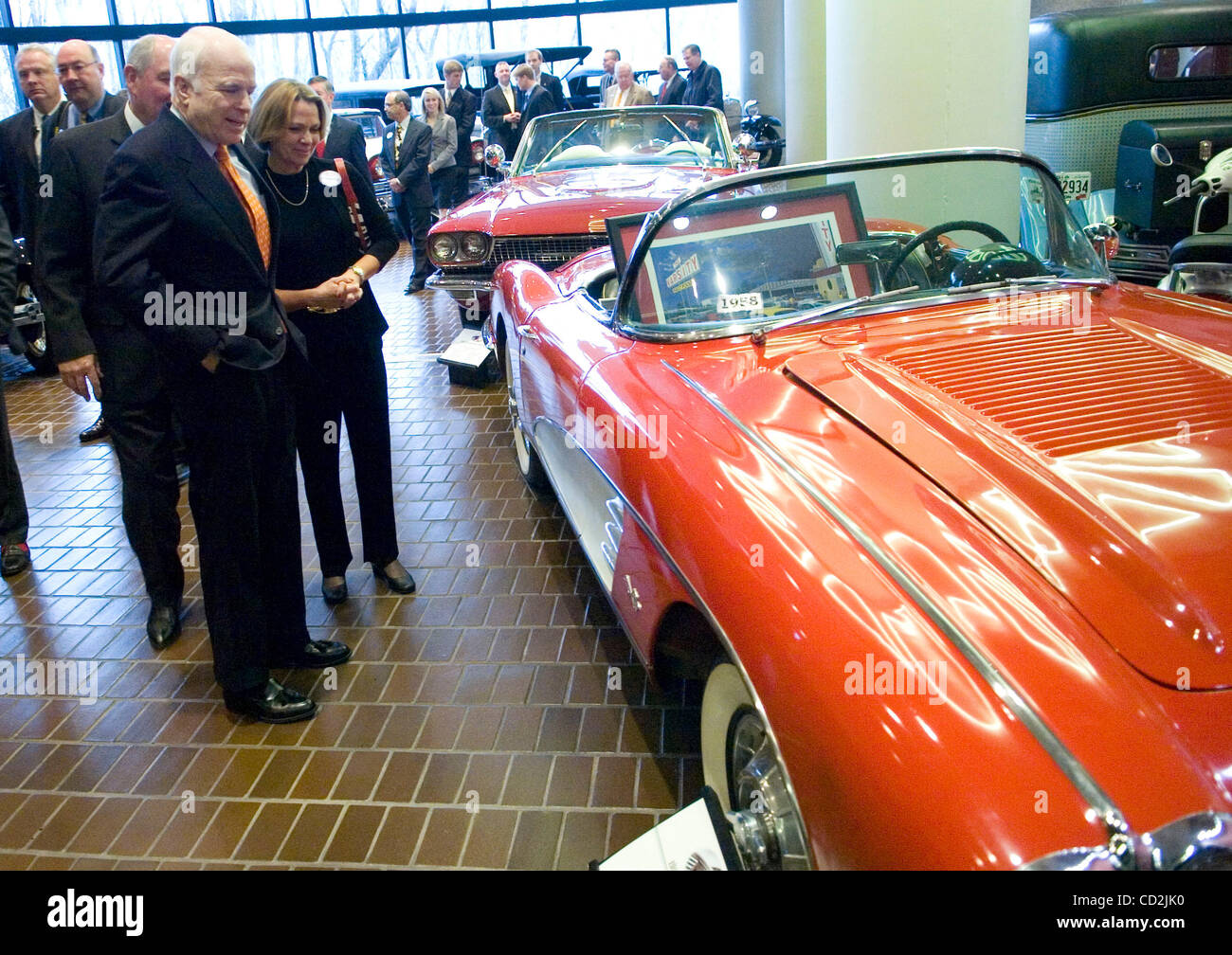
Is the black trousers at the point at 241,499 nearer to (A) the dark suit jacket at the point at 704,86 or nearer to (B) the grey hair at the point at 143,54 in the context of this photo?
(B) the grey hair at the point at 143,54

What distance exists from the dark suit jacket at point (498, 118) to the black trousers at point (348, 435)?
845cm

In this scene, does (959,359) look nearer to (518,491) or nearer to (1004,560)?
(1004,560)

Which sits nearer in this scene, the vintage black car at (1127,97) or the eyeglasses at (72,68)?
the eyeglasses at (72,68)

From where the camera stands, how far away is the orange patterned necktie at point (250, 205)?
2.67 metres

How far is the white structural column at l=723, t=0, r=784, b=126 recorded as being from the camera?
14078 mm

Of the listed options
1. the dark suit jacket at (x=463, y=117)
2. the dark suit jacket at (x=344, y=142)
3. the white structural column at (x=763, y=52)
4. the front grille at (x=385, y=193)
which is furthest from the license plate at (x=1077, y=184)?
the front grille at (x=385, y=193)

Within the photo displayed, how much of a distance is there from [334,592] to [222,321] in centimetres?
136

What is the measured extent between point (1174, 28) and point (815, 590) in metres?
6.40

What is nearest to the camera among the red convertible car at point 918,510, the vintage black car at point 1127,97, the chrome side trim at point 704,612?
the red convertible car at point 918,510

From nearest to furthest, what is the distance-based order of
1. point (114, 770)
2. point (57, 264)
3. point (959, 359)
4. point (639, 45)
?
point (959, 359) → point (114, 770) → point (57, 264) → point (639, 45)

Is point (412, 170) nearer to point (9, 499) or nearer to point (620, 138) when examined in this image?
point (620, 138)

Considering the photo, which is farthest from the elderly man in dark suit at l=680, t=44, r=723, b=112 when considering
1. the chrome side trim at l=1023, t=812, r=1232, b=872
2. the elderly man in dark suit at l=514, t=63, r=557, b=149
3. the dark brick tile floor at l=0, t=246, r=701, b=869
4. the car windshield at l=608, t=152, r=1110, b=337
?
the chrome side trim at l=1023, t=812, r=1232, b=872

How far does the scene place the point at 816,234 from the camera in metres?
2.99
